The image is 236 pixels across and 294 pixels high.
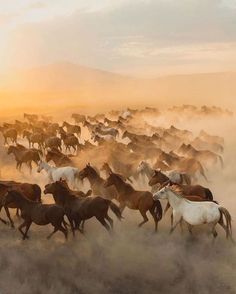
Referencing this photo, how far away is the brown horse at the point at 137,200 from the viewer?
1162 centimetres

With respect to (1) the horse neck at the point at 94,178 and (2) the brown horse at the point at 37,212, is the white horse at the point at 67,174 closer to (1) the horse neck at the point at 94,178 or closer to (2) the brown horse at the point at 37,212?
(1) the horse neck at the point at 94,178

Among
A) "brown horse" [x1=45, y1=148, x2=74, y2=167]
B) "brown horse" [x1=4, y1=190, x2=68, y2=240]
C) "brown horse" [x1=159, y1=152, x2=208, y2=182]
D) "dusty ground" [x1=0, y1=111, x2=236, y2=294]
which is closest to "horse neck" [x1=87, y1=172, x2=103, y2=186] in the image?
"dusty ground" [x1=0, y1=111, x2=236, y2=294]

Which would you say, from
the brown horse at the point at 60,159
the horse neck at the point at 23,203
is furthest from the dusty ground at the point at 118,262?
the brown horse at the point at 60,159

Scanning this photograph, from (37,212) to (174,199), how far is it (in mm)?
3310

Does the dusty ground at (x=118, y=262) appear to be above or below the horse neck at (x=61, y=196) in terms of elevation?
below

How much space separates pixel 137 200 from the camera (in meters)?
11.7

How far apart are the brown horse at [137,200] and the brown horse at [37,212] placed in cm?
188

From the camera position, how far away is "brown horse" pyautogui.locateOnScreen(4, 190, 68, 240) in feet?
35.0

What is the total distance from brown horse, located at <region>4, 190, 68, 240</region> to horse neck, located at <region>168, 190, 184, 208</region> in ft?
8.59

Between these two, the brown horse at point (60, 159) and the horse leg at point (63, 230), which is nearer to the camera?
the horse leg at point (63, 230)

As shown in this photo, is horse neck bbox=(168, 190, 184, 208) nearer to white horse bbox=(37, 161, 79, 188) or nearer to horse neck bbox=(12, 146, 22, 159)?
white horse bbox=(37, 161, 79, 188)

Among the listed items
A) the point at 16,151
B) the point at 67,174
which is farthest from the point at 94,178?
the point at 16,151

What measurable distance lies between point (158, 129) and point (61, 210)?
16338mm

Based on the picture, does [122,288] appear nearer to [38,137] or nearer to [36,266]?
[36,266]
